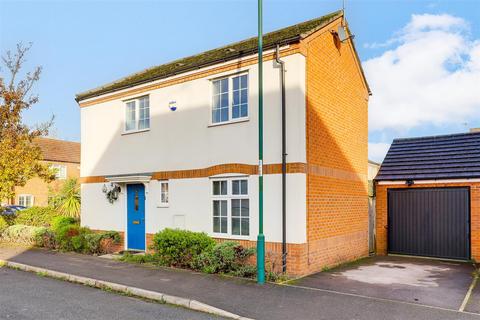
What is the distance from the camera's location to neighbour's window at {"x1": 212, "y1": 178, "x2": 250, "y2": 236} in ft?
33.9

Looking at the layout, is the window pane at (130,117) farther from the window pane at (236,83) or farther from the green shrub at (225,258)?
the green shrub at (225,258)

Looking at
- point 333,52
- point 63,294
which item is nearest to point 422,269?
point 333,52

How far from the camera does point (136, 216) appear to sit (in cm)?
1306

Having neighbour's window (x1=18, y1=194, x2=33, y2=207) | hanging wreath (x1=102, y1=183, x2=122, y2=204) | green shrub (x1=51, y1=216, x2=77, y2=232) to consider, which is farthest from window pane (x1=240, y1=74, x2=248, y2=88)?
neighbour's window (x1=18, y1=194, x2=33, y2=207)

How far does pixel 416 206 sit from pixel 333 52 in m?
5.70

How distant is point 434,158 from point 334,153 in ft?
15.1

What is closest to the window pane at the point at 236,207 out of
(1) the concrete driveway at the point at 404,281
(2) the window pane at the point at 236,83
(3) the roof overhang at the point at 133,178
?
(1) the concrete driveway at the point at 404,281

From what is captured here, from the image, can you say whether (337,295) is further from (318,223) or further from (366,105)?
(366,105)

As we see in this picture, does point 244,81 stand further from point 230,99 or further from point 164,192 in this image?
point 164,192

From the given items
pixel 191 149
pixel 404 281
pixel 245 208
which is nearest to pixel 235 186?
pixel 245 208

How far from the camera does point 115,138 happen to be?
45.8 ft

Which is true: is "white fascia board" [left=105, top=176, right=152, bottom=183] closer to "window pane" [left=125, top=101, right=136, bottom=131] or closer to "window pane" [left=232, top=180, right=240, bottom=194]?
"window pane" [left=125, top=101, right=136, bottom=131]

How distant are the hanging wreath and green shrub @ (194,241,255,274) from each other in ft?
15.9

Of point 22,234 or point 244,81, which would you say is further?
point 22,234
